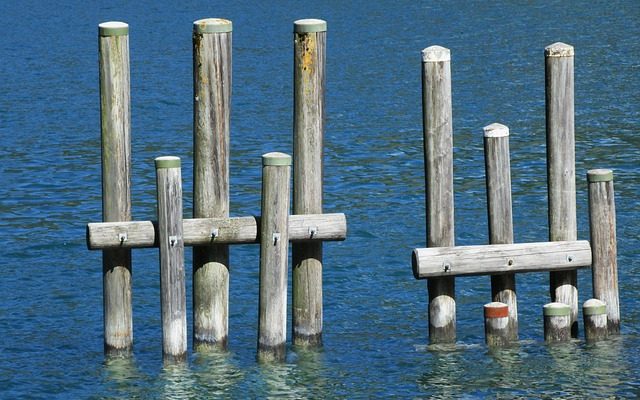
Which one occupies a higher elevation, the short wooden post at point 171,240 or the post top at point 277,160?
the post top at point 277,160

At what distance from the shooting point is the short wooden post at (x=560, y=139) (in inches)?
465

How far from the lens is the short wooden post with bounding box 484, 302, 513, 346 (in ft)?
39.3

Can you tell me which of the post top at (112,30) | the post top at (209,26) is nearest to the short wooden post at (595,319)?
the post top at (209,26)

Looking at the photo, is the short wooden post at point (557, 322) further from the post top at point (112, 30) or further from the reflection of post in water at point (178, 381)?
the post top at point (112, 30)

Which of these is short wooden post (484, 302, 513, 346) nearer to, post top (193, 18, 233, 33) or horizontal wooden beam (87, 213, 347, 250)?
horizontal wooden beam (87, 213, 347, 250)

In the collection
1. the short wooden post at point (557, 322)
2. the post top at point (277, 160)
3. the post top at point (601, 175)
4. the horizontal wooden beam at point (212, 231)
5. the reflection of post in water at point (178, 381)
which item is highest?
the post top at point (277, 160)

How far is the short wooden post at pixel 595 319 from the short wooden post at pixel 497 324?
0.67m

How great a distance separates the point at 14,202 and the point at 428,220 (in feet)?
32.4

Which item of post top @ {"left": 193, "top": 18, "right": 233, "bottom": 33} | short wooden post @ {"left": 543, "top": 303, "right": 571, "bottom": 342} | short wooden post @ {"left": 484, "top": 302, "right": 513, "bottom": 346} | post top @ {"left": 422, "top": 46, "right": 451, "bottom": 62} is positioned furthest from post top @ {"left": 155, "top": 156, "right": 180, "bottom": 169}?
short wooden post @ {"left": 543, "top": 303, "right": 571, "bottom": 342}

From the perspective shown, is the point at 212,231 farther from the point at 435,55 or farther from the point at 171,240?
the point at 435,55

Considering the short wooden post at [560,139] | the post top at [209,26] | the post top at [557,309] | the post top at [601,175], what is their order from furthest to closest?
the post top at [557,309] < the post top at [601,175] < the short wooden post at [560,139] < the post top at [209,26]

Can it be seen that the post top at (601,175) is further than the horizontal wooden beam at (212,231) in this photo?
Yes

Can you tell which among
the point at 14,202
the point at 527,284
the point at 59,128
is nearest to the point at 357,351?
the point at 527,284

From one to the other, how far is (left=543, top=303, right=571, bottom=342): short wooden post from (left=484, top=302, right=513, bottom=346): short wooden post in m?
0.34
